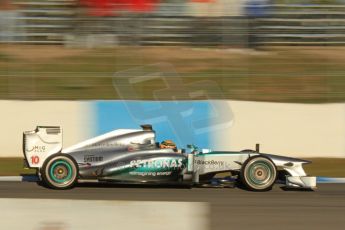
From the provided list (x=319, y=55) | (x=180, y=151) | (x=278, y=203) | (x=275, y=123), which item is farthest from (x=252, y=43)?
(x=278, y=203)

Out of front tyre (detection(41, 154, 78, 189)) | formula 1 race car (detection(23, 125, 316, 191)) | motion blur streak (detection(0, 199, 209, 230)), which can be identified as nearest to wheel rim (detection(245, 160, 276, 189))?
formula 1 race car (detection(23, 125, 316, 191))

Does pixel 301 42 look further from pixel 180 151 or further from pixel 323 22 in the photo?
pixel 180 151

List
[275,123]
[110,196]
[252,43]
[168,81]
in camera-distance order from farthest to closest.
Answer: [252,43] < [168,81] < [275,123] < [110,196]

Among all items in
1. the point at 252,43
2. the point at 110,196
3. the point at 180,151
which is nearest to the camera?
the point at 110,196

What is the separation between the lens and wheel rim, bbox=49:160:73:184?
8844mm

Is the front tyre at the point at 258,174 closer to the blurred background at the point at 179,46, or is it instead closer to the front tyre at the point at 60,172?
the front tyre at the point at 60,172

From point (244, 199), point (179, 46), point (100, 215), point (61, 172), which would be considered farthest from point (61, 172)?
point (179, 46)

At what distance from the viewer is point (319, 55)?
1409 cm

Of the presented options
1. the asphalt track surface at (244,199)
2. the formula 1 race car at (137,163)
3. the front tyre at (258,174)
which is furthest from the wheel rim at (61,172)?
the front tyre at (258,174)

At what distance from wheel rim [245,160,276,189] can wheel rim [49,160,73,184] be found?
2356 millimetres

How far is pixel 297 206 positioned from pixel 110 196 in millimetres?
2317

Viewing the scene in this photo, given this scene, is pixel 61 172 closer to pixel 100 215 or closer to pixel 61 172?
pixel 61 172

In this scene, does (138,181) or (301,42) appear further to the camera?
(301,42)

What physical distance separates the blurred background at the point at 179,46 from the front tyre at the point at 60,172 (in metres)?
3.98
